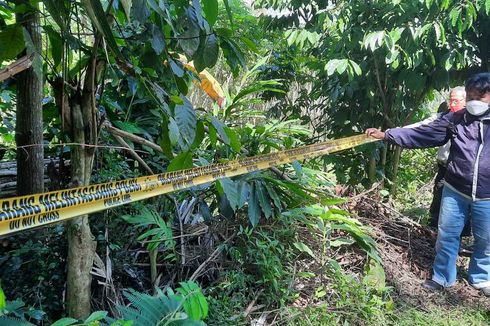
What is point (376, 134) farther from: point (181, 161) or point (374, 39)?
point (181, 161)

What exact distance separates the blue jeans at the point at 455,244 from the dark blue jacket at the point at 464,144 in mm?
108

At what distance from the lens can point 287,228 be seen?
2686 mm

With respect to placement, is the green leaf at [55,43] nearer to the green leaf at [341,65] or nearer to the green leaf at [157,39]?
the green leaf at [157,39]

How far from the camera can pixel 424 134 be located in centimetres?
304

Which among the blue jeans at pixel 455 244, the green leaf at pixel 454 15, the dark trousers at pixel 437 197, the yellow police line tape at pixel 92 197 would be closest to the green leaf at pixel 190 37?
the yellow police line tape at pixel 92 197

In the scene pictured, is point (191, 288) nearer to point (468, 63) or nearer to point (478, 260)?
point (478, 260)

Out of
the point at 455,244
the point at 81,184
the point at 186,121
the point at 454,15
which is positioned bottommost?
the point at 455,244

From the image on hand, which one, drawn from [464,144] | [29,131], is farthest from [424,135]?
[29,131]

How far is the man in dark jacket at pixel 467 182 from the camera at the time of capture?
2750 millimetres

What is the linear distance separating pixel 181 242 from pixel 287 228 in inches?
26.3

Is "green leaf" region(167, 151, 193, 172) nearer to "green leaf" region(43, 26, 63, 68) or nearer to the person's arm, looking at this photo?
"green leaf" region(43, 26, 63, 68)

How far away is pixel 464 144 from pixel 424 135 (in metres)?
0.29

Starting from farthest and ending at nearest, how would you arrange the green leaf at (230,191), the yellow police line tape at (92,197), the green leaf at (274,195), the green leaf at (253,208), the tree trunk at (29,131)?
1. the green leaf at (274,195)
2. the green leaf at (253,208)
3. the green leaf at (230,191)
4. the tree trunk at (29,131)
5. the yellow police line tape at (92,197)

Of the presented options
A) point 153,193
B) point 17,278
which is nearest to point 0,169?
point 17,278
